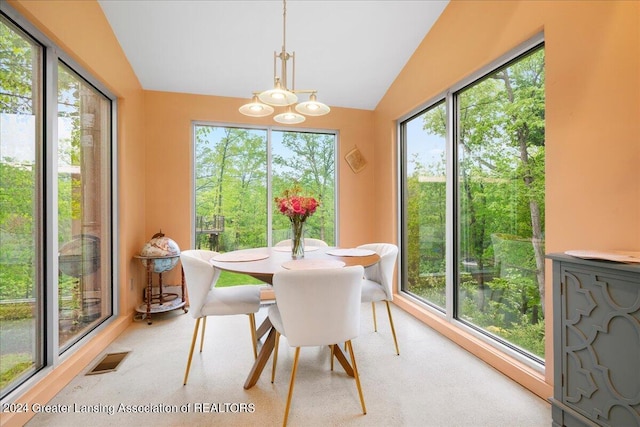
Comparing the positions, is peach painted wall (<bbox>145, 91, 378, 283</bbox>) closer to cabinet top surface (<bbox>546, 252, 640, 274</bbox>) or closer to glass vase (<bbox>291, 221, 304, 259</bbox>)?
glass vase (<bbox>291, 221, 304, 259</bbox>)

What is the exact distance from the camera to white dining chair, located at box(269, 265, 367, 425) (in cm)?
157

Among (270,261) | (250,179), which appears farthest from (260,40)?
(270,261)

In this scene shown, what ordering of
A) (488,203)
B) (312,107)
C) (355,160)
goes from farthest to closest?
(355,160), (488,203), (312,107)

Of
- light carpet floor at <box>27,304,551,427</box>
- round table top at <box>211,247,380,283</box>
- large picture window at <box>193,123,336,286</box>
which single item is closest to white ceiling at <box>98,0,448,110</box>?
large picture window at <box>193,123,336,286</box>

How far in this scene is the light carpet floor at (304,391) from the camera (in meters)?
1.73

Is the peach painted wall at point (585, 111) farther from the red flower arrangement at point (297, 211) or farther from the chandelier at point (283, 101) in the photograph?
the red flower arrangement at point (297, 211)

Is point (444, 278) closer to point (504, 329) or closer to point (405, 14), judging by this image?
point (504, 329)

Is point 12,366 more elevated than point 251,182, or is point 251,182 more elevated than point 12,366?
point 251,182

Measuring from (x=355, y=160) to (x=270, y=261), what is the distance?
2.46 meters

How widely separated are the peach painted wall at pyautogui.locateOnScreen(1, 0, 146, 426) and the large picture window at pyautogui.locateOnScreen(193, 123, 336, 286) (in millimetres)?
700

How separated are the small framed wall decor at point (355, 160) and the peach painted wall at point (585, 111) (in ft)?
6.66

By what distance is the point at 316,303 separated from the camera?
161 cm

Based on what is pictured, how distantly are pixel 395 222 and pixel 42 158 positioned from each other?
337cm

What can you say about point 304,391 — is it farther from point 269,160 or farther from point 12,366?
point 269,160
